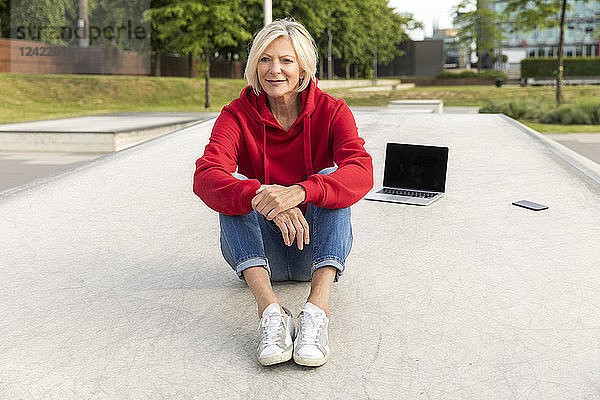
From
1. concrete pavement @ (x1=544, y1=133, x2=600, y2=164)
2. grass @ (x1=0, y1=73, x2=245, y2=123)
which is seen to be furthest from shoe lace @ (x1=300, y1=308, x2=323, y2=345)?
grass @ (x1=0, y1=73, x2=245, y2=123)

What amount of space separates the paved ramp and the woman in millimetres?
197

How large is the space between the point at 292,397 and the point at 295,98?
1499 mm

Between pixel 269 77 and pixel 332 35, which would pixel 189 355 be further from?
pixel 332 35

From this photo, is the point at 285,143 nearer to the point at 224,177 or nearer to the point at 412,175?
the point at 224,177

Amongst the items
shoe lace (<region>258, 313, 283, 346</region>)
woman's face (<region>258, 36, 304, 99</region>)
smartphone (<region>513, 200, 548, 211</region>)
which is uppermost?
woman's face (<region>258, 36, 304, 99</region>)

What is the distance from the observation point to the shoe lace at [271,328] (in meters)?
2.51

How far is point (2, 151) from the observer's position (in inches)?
485

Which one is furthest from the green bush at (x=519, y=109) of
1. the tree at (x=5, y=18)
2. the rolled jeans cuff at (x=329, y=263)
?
the tree at (x=5, y=18)

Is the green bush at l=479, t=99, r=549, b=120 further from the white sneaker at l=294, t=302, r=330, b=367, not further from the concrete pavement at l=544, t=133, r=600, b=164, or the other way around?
the white sneaker at l=294, t=302, r=330, b=367

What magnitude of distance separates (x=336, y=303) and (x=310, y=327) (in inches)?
27.6

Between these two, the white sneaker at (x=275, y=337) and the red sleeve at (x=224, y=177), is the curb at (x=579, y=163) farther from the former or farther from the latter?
the white sneaker at (x=275, y=337)

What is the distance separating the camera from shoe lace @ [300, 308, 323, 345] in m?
2.51

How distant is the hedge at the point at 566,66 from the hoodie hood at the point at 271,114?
4169 cm

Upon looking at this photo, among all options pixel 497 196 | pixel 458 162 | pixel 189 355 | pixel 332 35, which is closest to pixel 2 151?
pixel 458 162
